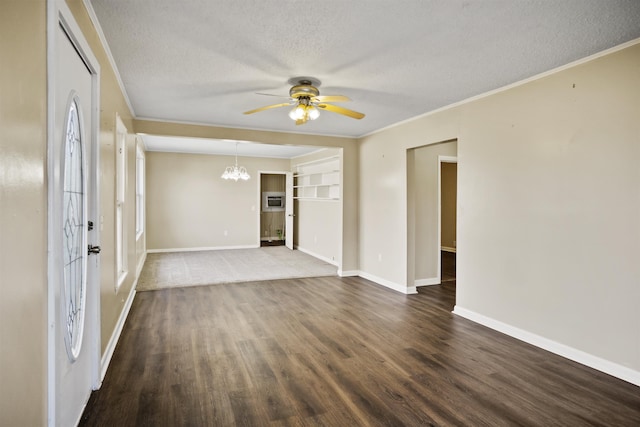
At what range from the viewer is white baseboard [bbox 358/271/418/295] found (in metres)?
5.05

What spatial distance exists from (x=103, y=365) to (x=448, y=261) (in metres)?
6.52

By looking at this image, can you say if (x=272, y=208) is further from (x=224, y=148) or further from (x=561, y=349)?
(x=561, y=349)

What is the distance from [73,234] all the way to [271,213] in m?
8.60

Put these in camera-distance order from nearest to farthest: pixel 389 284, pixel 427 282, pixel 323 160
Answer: pixel 389 284, pixel 427 282, pixel 323 160

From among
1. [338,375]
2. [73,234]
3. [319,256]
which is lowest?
[338,375]

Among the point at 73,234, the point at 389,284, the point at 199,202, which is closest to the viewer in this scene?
the point at 73,234

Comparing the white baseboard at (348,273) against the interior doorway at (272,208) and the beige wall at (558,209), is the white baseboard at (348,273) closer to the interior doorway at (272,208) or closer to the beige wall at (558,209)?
the beige wall at (558,209)

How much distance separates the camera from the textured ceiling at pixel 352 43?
2141mm

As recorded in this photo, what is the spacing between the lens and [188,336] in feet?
11.2

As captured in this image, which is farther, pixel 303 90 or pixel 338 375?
pixel 303 90

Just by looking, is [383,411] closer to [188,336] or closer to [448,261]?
[188,336]

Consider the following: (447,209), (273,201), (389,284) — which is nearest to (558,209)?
(389,284)

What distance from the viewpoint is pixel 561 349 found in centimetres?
304

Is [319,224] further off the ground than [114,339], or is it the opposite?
[319,224]
